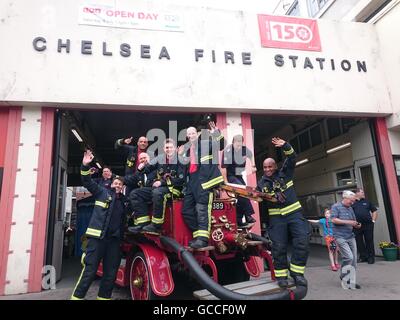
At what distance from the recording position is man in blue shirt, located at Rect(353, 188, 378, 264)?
833 centimetres

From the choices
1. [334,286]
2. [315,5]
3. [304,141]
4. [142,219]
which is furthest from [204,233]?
[315,5]

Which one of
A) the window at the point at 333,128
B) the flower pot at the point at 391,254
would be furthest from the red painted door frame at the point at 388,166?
the window at the point at 333,128

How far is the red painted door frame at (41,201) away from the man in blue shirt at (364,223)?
7548 mm

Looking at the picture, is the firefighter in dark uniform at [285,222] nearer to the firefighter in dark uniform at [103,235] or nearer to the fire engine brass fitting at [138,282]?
the fire engine brass fitting at [138,282]

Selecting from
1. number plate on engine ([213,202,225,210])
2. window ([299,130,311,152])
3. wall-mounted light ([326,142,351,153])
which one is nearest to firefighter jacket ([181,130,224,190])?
number plate on engine ([213,202,225,210])

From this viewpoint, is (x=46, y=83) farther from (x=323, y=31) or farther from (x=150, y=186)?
(x=323, y=31)

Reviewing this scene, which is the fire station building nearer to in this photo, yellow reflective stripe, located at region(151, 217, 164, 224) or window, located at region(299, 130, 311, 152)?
window, located at region(299, 130, 311, 152)

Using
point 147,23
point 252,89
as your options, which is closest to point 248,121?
point 252,89

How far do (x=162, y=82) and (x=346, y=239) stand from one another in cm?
527

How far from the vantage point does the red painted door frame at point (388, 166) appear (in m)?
8.62

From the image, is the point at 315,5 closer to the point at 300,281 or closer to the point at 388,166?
the point at 388,166
